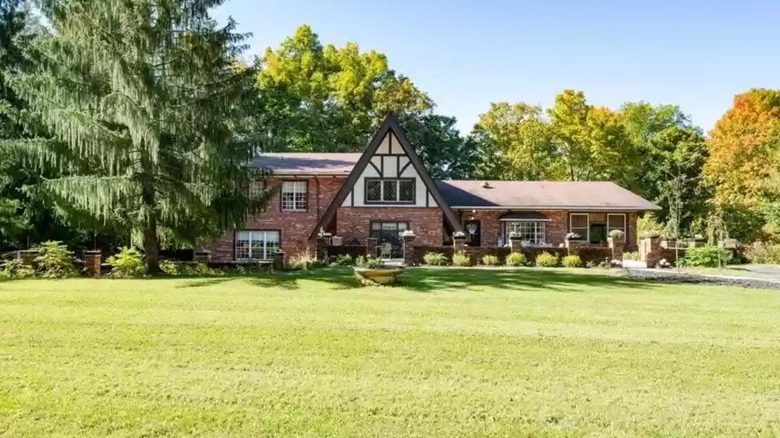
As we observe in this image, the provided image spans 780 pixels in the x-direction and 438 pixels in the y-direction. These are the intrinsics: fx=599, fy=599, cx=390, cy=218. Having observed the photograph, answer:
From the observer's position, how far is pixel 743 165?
33.9 metres

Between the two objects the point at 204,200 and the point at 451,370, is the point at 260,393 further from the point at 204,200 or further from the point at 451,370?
the point at 204,200

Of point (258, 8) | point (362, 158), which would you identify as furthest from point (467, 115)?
point (258, 8)

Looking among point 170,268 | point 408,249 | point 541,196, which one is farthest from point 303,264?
→ point 541,196

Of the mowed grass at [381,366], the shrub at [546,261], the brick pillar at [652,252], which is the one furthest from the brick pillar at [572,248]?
the mowed grass at [381,366]

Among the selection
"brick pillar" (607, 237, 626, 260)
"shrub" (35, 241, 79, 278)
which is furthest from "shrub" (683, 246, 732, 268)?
"shrub" (35, 241, 79, 278)

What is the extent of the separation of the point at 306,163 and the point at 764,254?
1909 cm

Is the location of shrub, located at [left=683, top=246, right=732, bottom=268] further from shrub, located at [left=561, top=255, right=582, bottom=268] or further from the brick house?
the brick house

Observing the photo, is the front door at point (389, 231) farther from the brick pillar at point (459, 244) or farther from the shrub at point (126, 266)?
the shrub at point (126, 266)

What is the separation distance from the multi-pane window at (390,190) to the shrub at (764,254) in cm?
1369

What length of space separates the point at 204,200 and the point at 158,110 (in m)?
2.67

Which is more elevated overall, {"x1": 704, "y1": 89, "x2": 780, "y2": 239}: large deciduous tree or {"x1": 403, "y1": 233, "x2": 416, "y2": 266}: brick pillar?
{"x1": 704, "y1": 89, "x2": 780, "y2": 239}: large deciduous tree

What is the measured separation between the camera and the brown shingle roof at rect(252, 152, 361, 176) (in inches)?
984

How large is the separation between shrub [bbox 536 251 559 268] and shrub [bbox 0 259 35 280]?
51.6 ft

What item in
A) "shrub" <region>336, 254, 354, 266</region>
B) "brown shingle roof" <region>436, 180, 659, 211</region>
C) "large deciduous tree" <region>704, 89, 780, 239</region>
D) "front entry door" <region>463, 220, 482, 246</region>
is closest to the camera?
"shrub" <region>336, 254, 354, 266</region>
